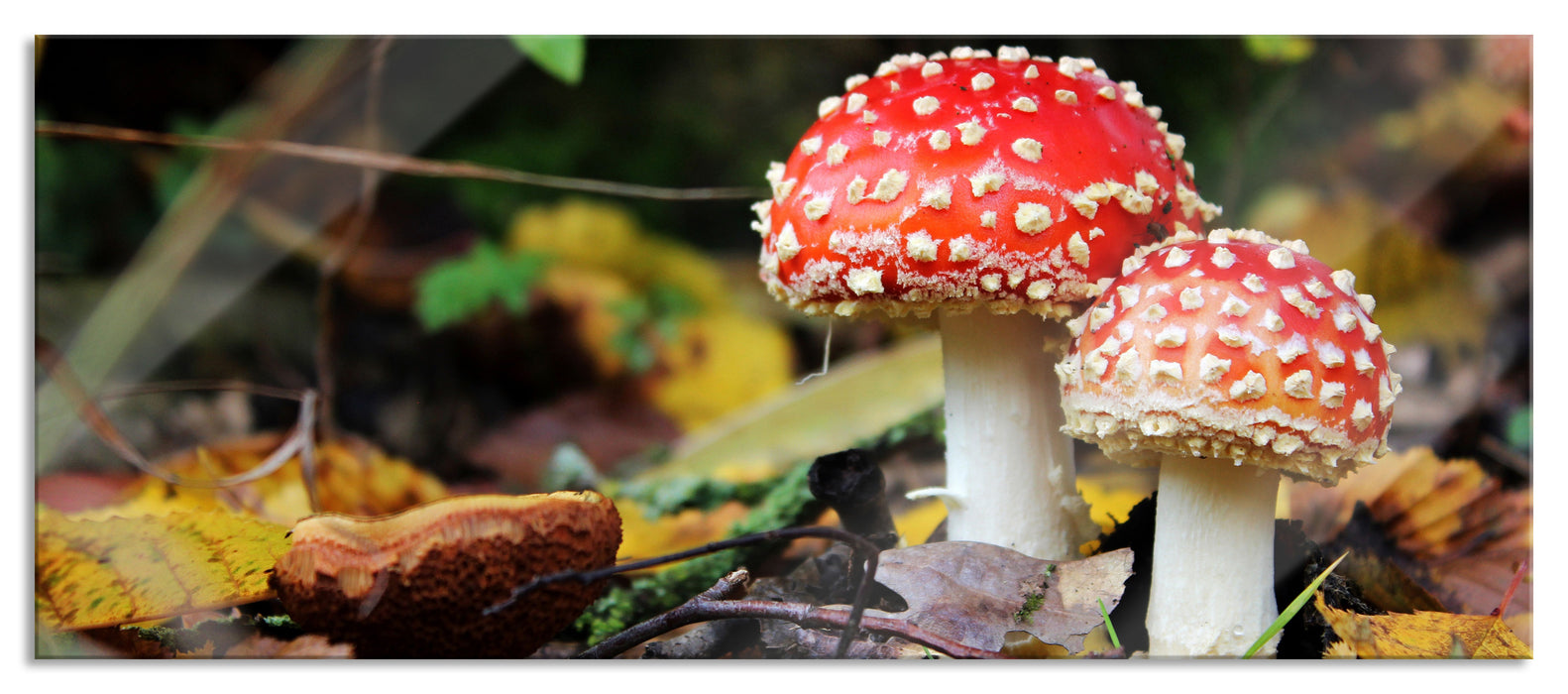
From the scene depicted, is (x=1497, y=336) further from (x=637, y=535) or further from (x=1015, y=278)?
(x=637, y=535)

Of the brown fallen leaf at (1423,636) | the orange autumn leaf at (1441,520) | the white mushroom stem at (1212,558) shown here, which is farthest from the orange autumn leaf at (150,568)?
Answer: the orange autumn leaf at (1441,520)

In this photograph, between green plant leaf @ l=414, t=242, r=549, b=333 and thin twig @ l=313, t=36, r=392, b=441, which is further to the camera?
green plant leaf @ l=414, t=242, r=549, b=333

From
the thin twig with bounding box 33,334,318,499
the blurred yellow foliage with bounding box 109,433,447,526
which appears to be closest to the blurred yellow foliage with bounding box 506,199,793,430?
the blurred yellow foliage with bounding box 109,433,447,526

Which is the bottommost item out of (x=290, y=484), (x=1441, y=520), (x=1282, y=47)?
(x=1441, y=520)

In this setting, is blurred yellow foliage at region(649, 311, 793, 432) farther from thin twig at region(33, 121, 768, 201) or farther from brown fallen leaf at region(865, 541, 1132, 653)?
brown fallen leaf at region(865, 541, 1132, 653)

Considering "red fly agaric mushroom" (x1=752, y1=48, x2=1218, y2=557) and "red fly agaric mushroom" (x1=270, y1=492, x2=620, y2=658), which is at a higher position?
"red fly agaric mushroom" (x1=752, y1=48, x2=1218, y2=557)

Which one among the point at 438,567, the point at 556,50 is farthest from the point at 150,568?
the point at 556,50

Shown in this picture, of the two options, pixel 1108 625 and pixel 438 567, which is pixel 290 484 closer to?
pixel 438 567
